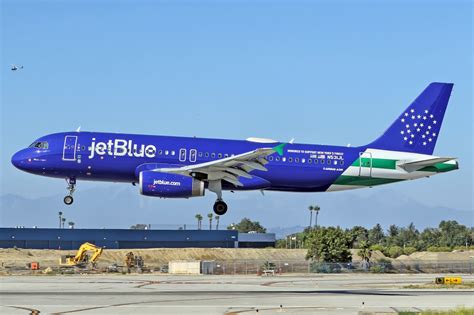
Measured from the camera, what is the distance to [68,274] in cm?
8506

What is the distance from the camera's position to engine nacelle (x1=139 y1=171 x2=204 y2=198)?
58875 millimetres

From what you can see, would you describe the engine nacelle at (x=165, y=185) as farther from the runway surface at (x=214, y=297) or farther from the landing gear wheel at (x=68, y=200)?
the runway surface at (x=214, y=297)

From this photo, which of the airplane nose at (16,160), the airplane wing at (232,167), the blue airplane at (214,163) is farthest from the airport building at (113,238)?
the airplane wing at (232,167)

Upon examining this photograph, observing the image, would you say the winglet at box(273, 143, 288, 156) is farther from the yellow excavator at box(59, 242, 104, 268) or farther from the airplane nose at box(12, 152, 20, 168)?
the yellow excavator at box(59, 242, 104, 268)

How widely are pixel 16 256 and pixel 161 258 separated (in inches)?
761

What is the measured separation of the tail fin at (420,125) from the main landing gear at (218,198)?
12313mm

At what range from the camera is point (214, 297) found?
53.1m

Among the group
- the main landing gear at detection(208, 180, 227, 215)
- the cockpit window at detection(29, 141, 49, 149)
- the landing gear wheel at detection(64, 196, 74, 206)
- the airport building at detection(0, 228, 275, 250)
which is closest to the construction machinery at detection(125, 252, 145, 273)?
the landing gear wheel at detection(64, 196, 74, 206)

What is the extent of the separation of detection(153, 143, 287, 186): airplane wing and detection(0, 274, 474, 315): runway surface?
25.7 feet

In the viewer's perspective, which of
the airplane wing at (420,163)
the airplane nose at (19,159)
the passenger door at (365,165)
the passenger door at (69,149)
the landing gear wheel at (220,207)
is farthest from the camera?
the passenger door at (365,165)

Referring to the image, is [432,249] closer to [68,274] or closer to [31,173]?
[68,274]

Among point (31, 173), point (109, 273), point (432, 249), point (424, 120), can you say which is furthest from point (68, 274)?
point (432, 249)

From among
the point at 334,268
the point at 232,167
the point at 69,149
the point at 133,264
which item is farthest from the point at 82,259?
the point at 232,167

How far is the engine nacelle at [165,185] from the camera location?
58.9 metres
